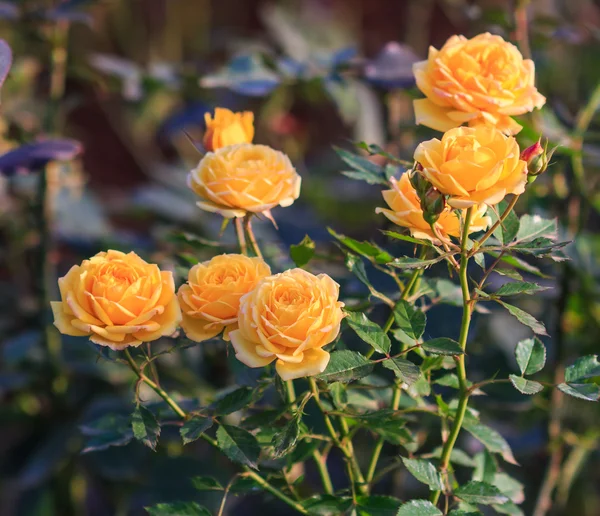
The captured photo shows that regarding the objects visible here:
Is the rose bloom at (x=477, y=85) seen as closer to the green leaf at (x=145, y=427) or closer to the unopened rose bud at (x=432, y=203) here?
the unopened rose bud at (x=432, y=203)

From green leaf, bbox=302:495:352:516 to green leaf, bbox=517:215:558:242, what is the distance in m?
0.27

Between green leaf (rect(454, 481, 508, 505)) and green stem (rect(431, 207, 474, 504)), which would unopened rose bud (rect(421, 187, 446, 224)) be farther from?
green leaf (rect(454, 481, 508, 505))

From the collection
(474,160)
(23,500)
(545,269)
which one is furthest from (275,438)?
(23,500)

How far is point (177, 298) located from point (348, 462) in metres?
0.22

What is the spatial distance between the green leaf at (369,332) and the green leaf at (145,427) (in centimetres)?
18

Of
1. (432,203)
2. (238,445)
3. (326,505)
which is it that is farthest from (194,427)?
(432,203)

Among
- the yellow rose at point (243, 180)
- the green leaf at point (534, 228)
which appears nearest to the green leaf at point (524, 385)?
the green leaf at point (534, 228)

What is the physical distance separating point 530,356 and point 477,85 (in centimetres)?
23

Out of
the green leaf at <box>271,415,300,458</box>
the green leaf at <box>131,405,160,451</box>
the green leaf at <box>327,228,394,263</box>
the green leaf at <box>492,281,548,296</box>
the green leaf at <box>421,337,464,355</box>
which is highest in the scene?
the green leaf at <box>492,281,548,296</box>

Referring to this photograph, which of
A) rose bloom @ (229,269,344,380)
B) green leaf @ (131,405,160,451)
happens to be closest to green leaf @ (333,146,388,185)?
rose bloom @ (229,269,344,380)

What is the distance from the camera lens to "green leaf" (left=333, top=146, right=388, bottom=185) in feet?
2.09

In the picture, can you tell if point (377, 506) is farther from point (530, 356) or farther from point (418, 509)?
point (530, 356)

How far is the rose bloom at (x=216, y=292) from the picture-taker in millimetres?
523

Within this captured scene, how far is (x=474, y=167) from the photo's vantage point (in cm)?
47
